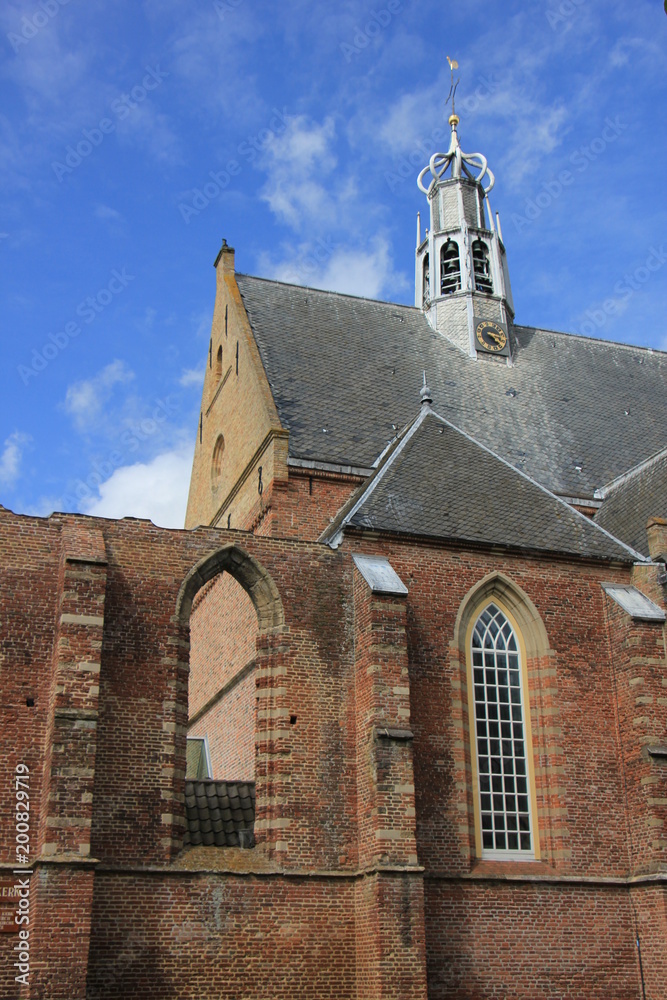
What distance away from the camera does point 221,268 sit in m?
27.3

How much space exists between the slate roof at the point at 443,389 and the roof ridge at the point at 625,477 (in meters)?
0.18

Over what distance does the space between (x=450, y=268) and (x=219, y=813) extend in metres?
19.6

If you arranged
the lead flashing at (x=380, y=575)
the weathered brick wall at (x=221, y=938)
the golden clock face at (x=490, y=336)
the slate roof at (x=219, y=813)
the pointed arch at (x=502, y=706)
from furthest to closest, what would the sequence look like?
1. the golden clock face at (x=490, y=336)
2. the pointed arch at (x=502, y=706)
3. the lead flashing at (x=380, y=575)
4. the slate roof at (x=219, y=813)
5. the weathered brick wall at (x=221, y=938)

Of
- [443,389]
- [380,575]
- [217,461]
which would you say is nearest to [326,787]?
[380,575]

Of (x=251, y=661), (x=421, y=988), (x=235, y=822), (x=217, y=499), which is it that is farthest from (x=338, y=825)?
(x=217, y=499)

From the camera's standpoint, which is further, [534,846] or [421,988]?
[534,846]

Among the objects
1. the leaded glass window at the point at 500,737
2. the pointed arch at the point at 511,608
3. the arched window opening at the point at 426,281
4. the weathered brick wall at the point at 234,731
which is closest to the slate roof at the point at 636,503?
the pointed arch at the point at 511,608

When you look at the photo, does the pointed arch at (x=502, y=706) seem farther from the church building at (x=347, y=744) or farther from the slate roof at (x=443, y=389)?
the slate roof at (x=443, y=389)

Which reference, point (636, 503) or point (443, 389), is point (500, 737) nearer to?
point (636, 503)

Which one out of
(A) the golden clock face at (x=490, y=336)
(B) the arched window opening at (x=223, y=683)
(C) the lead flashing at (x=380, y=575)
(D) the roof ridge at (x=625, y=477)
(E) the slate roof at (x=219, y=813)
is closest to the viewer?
(E) the slate roof at (x=219, y=813)

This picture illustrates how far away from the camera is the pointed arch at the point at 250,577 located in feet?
56.3

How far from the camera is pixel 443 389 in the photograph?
26.0m

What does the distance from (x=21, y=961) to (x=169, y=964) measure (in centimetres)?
206

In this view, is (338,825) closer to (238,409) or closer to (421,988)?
(421,988)
